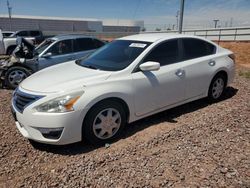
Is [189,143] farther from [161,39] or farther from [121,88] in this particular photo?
[161,39]

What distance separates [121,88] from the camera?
354 cm

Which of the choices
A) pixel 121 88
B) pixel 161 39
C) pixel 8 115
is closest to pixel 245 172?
pixel 121 88

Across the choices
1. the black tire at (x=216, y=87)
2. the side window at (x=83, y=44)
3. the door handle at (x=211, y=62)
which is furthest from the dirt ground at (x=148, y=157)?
the side window at (x=83, y=44)

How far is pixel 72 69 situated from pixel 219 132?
8.54ft

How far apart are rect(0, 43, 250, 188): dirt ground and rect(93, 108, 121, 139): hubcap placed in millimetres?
175

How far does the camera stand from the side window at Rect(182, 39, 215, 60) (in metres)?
4.61

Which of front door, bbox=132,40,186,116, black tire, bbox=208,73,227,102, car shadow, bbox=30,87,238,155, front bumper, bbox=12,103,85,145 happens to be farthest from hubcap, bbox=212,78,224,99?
front bumper, bbox=12,103,85,145

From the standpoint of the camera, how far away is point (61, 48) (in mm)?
7410

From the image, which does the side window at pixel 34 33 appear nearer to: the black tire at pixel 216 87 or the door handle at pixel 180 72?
the black tire at pixel 216 87

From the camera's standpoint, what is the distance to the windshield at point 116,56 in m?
3.90

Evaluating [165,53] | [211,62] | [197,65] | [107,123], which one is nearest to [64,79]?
[107,123]

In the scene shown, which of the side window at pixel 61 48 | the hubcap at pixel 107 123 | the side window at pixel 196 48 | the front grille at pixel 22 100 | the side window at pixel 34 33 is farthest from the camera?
Result: the side window at pixel 34 33

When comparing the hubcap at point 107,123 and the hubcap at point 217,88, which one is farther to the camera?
the hubcap at point 217,88

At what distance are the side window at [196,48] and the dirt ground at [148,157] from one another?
47.3 inches
